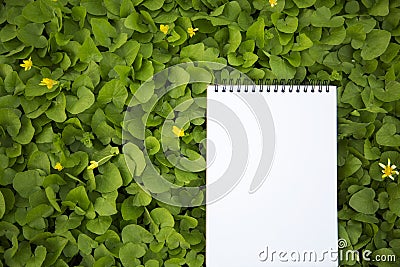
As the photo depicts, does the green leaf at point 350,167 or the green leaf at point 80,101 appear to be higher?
the green leaf at point 80,101

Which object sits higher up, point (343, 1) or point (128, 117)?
point (343, 1)

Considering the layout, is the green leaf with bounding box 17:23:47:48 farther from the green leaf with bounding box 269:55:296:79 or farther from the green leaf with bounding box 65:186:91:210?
the green leaf with bounding box 269:55:296:79

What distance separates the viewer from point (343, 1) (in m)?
→ 0.97

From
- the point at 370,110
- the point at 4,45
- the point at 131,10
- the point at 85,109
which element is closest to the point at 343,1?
the point at 370,110

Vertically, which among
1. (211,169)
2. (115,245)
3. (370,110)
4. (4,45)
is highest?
(4,45)

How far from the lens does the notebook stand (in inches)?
36.3

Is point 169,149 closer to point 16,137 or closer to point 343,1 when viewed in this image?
point 16,137

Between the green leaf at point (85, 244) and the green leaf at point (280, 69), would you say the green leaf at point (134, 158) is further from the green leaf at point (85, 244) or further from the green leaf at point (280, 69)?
the green leaf at point (280, 69)

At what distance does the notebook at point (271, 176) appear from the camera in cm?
92

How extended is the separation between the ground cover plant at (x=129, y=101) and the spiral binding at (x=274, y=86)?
0.01 meters

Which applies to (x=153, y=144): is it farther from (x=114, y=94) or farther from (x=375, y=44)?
(x=375, y=44)

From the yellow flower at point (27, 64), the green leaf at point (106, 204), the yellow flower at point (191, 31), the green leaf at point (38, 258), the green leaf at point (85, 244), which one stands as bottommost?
the green leaf at point (38, 258)

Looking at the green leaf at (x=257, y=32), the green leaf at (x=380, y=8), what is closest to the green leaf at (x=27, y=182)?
the green leaf at (x=257, y=32)

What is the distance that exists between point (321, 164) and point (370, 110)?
13cm
